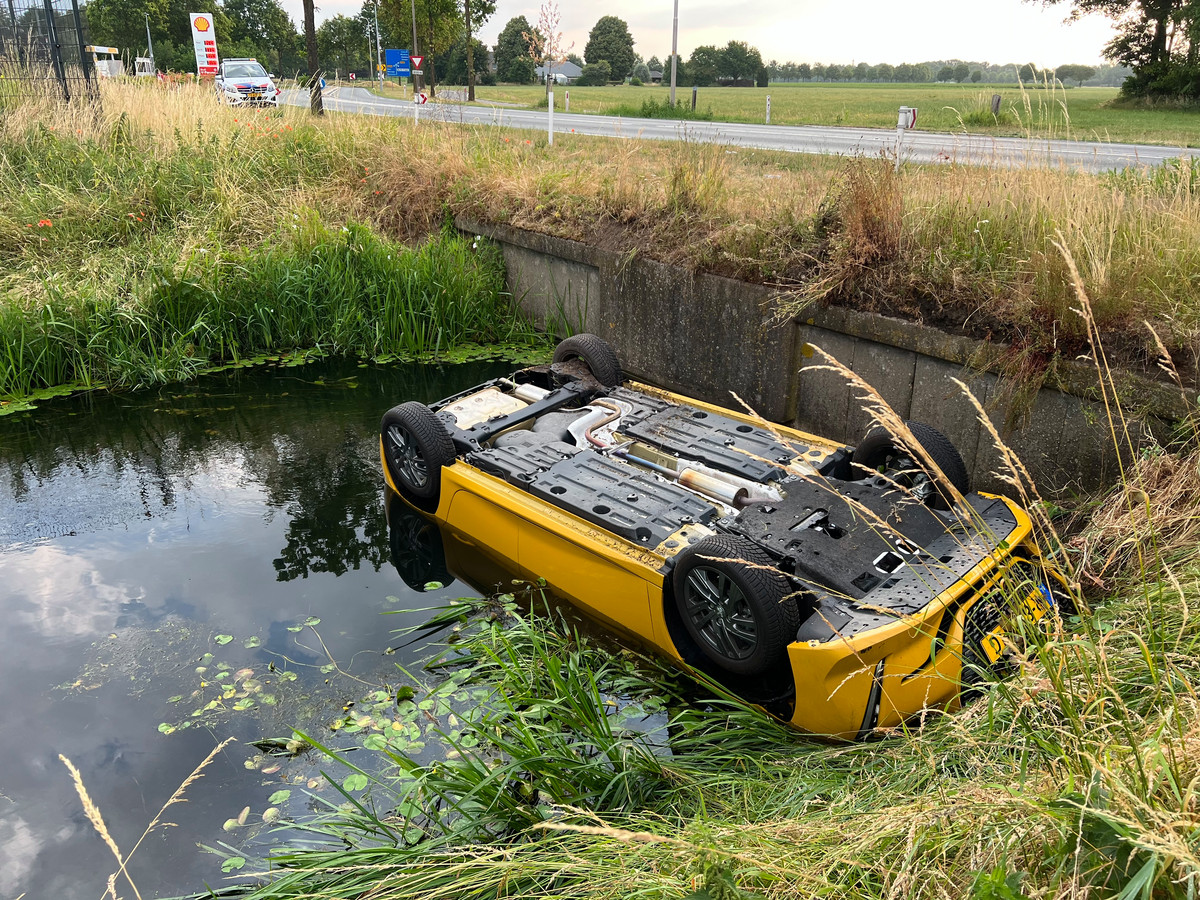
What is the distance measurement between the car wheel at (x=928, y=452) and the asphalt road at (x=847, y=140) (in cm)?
235

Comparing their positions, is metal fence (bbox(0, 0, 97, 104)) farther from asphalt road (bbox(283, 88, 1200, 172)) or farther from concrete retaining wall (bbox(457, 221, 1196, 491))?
concrete retaining wall (bbox(457, 221, 1196, 491))

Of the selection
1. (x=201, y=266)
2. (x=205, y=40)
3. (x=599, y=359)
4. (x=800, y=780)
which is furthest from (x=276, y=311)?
(x=205, y=40)

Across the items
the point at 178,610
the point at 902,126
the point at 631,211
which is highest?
the point at 902,126

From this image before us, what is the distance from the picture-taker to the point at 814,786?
9.37ft

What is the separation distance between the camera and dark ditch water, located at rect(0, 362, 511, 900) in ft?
11.0

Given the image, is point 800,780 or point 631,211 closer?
point 800,780

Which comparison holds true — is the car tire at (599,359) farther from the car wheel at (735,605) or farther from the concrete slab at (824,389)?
the car wheel at (735,605)

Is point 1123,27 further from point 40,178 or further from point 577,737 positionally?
point 577,737

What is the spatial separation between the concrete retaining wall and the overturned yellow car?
0.69 meters

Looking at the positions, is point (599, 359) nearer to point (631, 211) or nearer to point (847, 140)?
point (631, 211)

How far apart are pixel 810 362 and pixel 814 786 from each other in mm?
3733

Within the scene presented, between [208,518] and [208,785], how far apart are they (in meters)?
2.49

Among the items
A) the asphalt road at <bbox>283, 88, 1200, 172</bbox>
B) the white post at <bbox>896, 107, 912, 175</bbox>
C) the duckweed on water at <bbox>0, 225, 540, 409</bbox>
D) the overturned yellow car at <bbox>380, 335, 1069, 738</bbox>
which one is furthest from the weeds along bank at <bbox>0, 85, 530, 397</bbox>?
the white post at <bbox>896, 107, 912, 175</bbox>

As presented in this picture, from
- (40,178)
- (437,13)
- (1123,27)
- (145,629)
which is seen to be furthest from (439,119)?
(1123,27)
